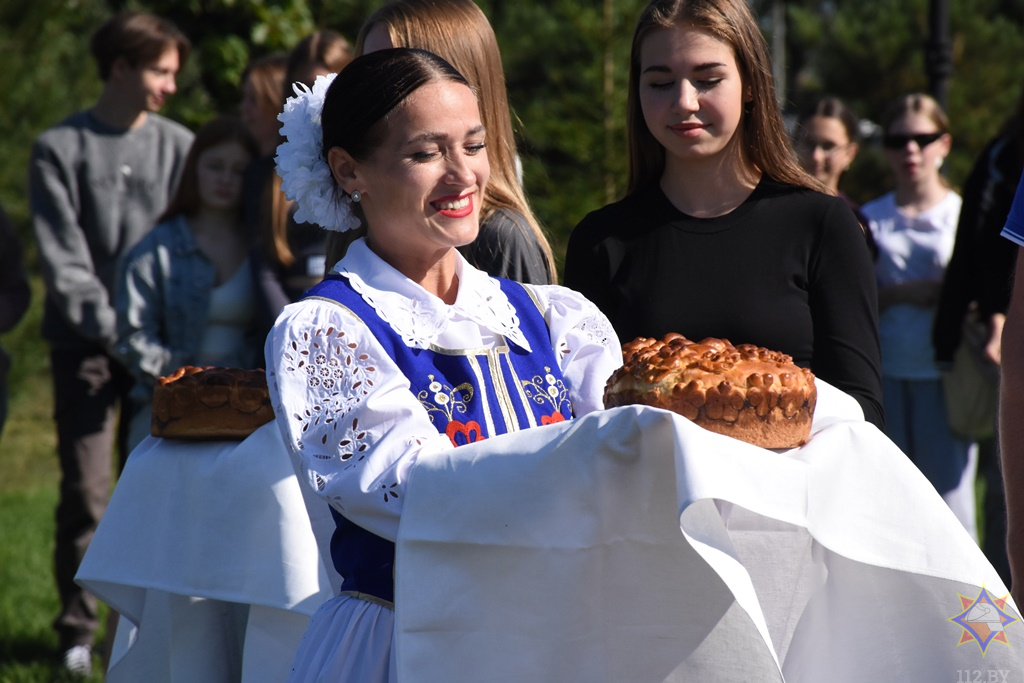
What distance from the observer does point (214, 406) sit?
3197mm

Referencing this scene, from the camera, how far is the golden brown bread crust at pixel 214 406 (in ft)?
10.5

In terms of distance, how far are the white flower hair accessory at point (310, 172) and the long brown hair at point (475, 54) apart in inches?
21.2

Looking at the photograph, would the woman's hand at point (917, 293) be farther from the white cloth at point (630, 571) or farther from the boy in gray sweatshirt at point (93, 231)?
the white cloth at point (630, 571)

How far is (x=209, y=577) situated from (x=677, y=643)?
1.44m

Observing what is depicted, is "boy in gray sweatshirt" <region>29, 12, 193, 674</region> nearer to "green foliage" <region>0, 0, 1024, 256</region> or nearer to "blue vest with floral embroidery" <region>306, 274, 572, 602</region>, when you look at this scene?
"green foliage" <region>0, 0, 1024, 256</region>

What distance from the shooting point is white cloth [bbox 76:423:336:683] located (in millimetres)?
2965

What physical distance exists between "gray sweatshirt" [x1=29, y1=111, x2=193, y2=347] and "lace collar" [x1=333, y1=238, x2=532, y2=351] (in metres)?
3.03

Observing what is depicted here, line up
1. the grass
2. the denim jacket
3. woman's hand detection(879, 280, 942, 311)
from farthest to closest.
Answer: woman's hand detection(879, 280, 942, 311), the grass, the denim jacket

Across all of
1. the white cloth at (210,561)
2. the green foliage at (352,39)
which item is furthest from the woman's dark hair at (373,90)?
the green foliage at (352,39)

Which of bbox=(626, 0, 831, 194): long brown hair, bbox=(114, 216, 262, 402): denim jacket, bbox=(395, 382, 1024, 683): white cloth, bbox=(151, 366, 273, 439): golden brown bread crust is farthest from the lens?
bbox=(114, 216, 262, 402): denim jacket

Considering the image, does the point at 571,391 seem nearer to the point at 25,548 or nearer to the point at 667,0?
the point at 667,0

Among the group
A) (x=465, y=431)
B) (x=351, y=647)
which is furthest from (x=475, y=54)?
(x=351, y=647)
